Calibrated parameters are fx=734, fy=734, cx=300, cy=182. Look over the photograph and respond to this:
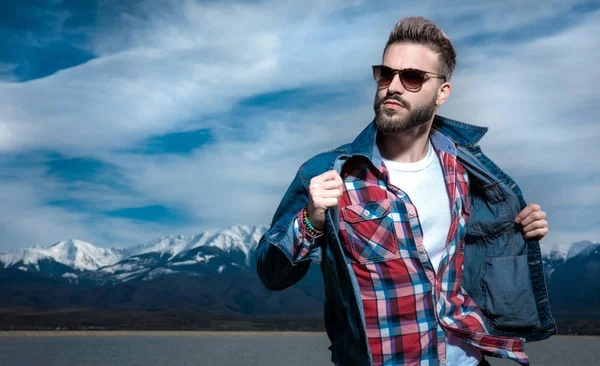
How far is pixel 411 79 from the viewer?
3.25 meters

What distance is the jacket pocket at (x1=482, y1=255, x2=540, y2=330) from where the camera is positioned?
335cm

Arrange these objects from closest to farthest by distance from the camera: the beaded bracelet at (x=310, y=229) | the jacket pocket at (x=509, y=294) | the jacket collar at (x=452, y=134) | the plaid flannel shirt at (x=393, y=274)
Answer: the beaded bracelet at (x=310, y=229), the plaid flannel shirt at (x=393, y=274), the jacket pocket at (x=509, y=294), the jacket collar at (x=452, y=134)

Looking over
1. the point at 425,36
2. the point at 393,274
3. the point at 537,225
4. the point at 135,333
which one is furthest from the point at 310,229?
the point at 135,333

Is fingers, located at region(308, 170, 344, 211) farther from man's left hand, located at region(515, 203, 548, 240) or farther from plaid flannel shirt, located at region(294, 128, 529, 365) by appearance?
man's left hand, located at region(515, 203, 548, 240)

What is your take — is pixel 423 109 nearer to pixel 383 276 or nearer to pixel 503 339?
pixel 383 276

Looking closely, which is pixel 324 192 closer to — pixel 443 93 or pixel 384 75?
pixel 384 75

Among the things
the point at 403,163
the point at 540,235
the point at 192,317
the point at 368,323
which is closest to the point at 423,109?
the point at 403,163

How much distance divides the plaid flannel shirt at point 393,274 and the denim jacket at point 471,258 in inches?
3.3

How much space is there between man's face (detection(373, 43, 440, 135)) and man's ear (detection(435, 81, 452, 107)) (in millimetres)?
55

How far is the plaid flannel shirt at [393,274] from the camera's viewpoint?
2.91 metres

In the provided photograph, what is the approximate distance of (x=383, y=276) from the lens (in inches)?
115

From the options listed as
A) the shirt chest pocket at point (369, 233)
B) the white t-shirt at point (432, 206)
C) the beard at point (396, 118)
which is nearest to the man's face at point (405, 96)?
the beard at point (396, 118)

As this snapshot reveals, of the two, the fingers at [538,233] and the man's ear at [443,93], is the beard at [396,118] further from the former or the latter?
the fingers at [538,233]

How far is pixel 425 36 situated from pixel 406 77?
0.71 feet
